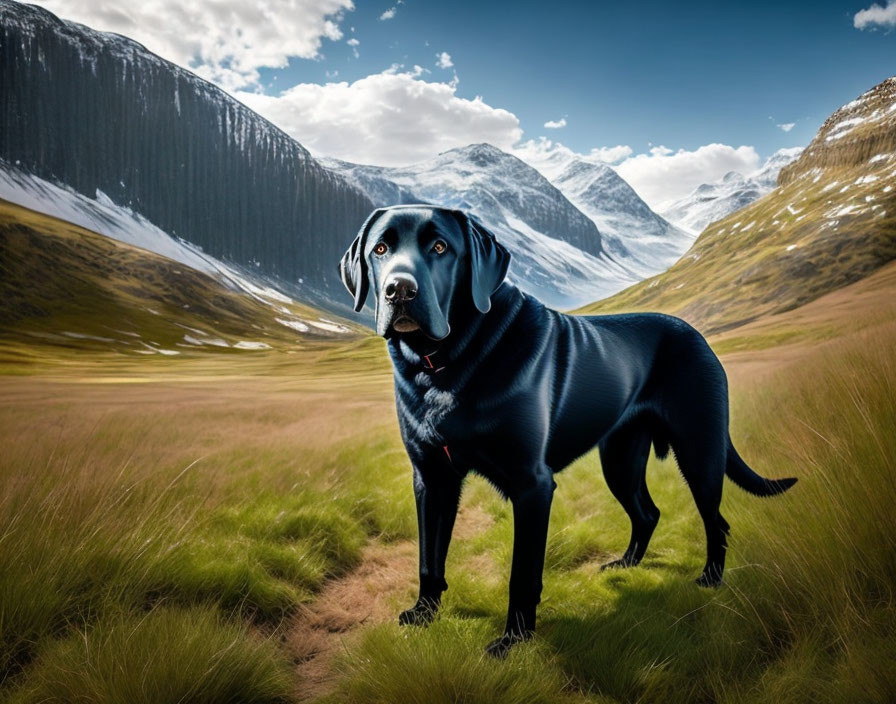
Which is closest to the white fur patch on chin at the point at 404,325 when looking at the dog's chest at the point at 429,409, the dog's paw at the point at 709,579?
the dog's chest at the point at 429,409

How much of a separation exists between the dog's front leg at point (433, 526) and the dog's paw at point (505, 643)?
20.6 inches

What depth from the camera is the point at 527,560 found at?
2629 mm

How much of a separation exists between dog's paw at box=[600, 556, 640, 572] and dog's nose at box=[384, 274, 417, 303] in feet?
9.28

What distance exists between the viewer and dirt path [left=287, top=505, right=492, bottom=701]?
2.62m

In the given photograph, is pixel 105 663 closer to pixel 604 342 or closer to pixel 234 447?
pixel 604 342

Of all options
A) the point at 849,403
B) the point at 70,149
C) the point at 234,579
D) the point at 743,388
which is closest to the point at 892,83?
the point at 743,388

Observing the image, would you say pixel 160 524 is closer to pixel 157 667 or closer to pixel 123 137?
pixel 157 667

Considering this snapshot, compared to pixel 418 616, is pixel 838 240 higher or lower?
higher

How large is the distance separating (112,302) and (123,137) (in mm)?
122549

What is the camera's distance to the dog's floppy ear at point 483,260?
2.57 meters

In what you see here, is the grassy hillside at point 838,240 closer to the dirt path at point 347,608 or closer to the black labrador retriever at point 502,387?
the black labrador retriever at point 502,387

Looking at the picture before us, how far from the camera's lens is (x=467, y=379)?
105 inches

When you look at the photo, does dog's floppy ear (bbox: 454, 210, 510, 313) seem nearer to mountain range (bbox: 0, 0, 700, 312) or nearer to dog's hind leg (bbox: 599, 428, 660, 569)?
dog's hind leg (bbox: 599, 428, 660, 569)

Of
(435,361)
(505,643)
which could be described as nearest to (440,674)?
(505,643)
